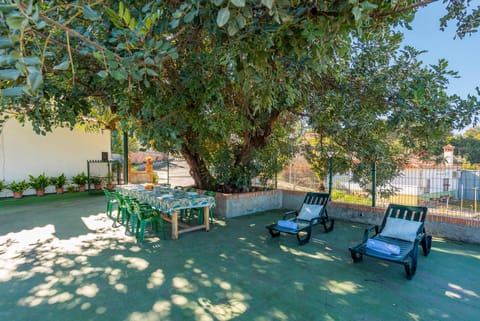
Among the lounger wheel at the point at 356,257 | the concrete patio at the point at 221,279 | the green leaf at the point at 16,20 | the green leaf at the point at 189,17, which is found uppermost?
the green leaf at the point at 189,17

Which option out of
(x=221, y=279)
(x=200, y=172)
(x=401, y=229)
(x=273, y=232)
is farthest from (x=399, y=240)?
(x=200, y=172)

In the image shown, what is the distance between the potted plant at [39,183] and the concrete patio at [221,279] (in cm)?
471

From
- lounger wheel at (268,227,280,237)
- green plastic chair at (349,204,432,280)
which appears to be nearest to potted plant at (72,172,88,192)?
lounger wheel at (268,227,280,237)

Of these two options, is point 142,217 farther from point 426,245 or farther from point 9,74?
point 426,245

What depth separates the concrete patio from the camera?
10.8ft

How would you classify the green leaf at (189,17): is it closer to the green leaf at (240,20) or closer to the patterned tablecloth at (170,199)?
the green leaf at (240,20)

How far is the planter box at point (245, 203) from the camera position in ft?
26.2

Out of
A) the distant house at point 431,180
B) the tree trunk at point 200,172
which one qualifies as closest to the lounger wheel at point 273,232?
the distant house at point 431,180

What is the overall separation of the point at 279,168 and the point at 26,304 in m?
7.15

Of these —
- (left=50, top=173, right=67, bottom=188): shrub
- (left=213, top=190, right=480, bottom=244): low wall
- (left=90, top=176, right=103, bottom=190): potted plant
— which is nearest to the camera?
(left=213, top=190, right=480, bottom=244): low wall

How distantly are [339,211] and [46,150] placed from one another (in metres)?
11.4

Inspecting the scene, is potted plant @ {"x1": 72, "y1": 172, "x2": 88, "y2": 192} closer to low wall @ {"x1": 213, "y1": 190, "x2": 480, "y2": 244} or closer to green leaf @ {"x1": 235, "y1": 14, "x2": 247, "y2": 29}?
low wall @ {"x1": 213, "y1": 190, "x2": 480, "y2": 244}

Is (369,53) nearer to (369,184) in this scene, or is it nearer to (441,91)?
(441,91)

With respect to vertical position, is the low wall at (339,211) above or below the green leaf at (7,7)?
below
